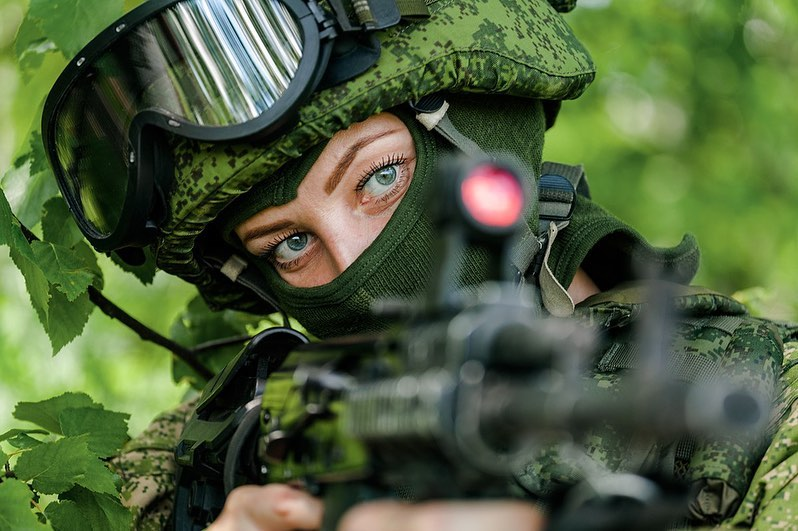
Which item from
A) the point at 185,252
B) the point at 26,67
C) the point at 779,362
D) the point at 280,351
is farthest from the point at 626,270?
the point at 26,67

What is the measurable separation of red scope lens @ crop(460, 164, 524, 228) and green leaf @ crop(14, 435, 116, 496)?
1309 mm

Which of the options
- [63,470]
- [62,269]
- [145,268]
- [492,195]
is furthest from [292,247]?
[492,195]

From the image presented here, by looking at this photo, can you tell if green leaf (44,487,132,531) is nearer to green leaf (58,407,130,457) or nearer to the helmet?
green leaf (58,407,130,457)

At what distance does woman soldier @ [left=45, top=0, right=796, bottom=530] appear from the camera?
2.50 meters

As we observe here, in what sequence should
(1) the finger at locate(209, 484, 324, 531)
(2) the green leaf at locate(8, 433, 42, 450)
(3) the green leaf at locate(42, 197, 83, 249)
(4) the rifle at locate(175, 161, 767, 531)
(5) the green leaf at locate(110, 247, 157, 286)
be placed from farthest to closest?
(5) the green leaf at locate(110, 247, 157, 286), (3) the green leaf at locate(42, 197, 83, 249), (2) the green leaf at locate(8, 433, 42, 450), (1) the finger at locate(209, 484, 324, 531), (4) the rifle at locate(175, 161, 767, 531)

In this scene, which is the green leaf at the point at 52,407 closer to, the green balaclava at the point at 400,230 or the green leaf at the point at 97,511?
the green leaf at the point at 97,511

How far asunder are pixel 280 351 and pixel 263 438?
0.55 m

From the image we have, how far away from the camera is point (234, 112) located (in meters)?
2.54

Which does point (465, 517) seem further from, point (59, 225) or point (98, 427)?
point (59, 225)

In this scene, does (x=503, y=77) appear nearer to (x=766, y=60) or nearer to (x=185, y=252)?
(x=185, y=252)

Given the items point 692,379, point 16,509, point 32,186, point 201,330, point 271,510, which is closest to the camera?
point 271,510

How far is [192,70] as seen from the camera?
2.60 metres

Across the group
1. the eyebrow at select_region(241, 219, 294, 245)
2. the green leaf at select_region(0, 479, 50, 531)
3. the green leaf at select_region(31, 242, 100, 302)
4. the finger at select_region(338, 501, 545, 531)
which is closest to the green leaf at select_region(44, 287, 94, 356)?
the green leaf at select_region(31, 242, 100, 302)

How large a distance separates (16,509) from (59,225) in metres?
1.03
